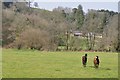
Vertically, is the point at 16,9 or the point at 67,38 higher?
the point at 16,9

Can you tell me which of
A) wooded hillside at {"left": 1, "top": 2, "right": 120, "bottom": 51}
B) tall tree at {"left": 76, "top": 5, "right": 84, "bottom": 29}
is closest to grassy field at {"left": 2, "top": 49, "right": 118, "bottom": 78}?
wooded hillside at {"left": 1, "top": 2, "right": 120, "bottom": 51}

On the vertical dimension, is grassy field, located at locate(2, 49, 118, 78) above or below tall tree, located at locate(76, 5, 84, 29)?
below

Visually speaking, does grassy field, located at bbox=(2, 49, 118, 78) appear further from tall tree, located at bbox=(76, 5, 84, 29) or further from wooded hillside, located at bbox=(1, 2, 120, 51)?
A: tall tree, located at bbox=(76, 5, 84, 29)

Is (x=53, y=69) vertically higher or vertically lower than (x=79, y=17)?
lower

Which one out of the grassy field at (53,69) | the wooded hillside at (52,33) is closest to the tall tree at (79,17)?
the wooded hillside at (52,33)

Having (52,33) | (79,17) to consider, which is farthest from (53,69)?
(79,17)

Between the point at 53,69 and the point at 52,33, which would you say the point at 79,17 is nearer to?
the point at 52,33

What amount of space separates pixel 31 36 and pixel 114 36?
20.4 metres

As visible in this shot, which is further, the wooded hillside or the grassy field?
the wooded hillside

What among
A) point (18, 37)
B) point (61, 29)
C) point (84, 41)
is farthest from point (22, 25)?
point (84, 41)

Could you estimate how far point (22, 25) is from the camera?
79625 mm

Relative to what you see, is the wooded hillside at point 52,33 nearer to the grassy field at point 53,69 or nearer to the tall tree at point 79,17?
the tall tree at point 79,17

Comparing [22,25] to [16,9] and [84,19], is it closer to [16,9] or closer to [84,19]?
[16,9]

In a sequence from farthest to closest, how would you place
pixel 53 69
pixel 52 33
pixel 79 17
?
pixel 79 17 → pixel 52 33 → pixel 53 69
